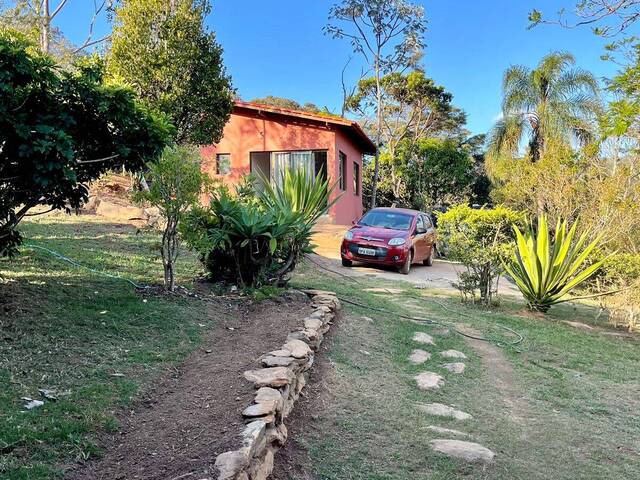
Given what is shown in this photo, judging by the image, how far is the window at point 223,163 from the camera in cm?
1966

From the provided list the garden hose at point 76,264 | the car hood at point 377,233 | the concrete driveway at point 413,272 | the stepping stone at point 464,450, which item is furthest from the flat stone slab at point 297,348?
the car hood at point 377,233

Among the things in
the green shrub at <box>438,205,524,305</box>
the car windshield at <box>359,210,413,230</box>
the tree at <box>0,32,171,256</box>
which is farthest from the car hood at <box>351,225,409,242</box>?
the tree at <box>0,32,171,256</box>

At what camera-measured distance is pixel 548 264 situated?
311 inches

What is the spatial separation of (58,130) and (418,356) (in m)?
3.95

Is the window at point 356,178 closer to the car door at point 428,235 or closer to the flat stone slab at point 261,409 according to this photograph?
the car door at point 428,235

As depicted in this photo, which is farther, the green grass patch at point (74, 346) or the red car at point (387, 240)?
the red car at point (387, 240)

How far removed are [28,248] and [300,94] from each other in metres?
30.6

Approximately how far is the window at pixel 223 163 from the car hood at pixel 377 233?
9.10 m

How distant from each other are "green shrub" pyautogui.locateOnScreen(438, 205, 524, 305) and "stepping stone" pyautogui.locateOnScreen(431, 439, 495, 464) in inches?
194

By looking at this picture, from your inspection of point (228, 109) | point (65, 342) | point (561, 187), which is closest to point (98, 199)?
point (228, 109)

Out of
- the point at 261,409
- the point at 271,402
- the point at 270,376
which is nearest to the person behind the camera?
the point at 261,409

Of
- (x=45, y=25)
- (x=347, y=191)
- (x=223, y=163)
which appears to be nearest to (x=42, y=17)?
(x=45, y=25)

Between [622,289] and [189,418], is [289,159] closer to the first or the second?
[622,289]

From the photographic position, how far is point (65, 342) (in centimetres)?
389
